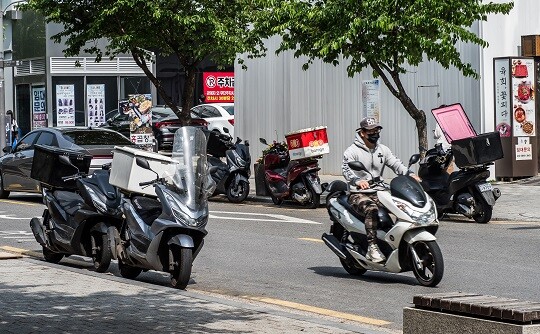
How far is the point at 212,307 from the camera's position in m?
10.7

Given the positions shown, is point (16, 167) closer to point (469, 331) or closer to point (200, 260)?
point (200, 260)

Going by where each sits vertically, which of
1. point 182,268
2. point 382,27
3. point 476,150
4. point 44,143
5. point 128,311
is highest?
point 382,27

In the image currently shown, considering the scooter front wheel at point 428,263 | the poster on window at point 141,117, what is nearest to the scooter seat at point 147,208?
the scooter front wheel at point 428,263

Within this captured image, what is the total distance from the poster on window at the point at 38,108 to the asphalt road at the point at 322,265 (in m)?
28.1

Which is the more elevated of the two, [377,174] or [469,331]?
[377,174]

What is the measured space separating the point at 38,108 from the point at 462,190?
32794mm

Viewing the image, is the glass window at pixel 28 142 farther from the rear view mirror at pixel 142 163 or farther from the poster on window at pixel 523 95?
the rear view mirror at pixel 142 163

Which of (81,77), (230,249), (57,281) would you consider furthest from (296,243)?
(81,77)

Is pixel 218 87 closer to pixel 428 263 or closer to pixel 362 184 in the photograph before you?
pixel 362 184

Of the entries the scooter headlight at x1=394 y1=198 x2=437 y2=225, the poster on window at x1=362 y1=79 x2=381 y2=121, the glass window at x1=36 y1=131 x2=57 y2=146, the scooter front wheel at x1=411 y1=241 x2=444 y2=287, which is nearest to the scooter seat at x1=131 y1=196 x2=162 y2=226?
the scooter headlight at x1=394 y1=198 x2=437 y2=225

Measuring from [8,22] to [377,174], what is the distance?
1633 inches

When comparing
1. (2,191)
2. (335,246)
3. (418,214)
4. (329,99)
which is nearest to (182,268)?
(335,246)

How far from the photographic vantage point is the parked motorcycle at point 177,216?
489 inches

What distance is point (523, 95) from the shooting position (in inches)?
1070
